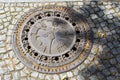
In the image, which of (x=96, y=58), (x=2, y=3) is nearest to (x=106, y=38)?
(x=96, y=58)

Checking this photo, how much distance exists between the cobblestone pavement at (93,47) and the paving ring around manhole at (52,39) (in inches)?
5.3

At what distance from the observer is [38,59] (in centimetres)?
502

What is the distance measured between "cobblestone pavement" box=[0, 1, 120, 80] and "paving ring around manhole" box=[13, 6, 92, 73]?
0.13 meters

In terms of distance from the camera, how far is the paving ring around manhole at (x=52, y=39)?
4.99m

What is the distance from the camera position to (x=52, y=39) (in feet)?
17.3

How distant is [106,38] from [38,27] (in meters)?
1.68

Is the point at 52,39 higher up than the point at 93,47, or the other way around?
the point at 52,39

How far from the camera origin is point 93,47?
523 centimetres

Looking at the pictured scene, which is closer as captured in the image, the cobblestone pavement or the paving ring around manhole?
A: the cobblestone pavement

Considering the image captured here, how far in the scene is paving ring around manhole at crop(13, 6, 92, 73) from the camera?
4.99m

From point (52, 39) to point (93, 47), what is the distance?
39.0 inches

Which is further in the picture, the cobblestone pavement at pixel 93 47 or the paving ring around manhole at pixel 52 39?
the paving ring around manhole at pixel 52 39

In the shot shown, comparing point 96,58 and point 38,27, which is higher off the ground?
point 38,27

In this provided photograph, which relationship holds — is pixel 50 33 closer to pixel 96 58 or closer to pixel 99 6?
pixel 96 58
